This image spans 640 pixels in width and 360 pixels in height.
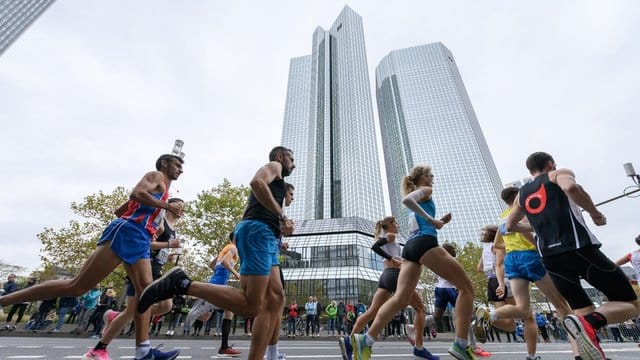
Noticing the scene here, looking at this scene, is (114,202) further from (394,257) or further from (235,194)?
(394,257)

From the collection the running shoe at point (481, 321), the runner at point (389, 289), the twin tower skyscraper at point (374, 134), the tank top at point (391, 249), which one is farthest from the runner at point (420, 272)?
the twin tower skyscraper at point (374, 134)

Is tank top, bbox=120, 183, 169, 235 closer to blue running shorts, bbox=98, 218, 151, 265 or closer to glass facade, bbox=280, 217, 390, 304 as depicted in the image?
blue running shorts, bbox=98, 218, 151, 265

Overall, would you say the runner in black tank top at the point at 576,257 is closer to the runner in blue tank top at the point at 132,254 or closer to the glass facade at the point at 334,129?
the runner in blue tank top at the point at 132,254

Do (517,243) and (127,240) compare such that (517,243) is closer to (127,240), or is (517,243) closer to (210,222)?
(127,240)

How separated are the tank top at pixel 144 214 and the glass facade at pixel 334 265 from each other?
37.8 meters

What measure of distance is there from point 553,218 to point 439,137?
121699mm

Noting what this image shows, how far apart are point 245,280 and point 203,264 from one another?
23.9 m

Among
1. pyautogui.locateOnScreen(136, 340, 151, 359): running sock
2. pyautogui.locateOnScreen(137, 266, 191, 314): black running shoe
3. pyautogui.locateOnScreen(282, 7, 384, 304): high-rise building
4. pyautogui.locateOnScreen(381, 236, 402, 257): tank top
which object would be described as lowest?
pyautogui.locateOnScreen(136, 340, 151, 359): running sock

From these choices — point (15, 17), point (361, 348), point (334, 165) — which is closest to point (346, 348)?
point (361, 348)

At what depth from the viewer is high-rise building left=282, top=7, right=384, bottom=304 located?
4603cm

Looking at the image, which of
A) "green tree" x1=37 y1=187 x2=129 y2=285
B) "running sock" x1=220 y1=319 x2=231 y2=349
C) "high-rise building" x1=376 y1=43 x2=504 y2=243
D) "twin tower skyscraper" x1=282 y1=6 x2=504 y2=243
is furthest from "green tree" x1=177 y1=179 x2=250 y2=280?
"high-rise building" x1=376 y1=43 x2=504 y2=243

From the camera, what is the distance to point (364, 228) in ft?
184

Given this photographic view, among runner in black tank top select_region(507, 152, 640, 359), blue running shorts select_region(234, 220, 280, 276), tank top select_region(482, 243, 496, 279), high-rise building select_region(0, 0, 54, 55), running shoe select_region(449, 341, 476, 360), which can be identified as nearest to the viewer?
runner in black tank top select_region(507, 152, 640, 359)

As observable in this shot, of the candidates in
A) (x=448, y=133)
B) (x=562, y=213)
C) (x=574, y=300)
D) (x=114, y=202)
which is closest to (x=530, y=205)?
(x=562, y=213)
